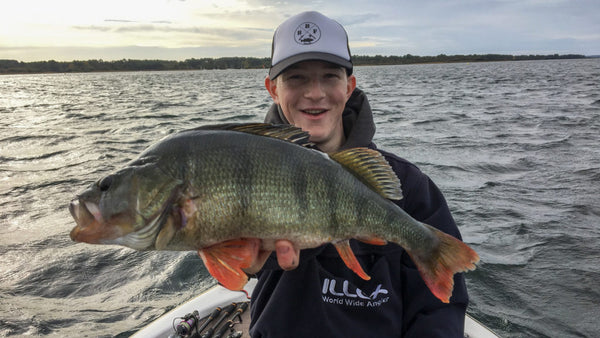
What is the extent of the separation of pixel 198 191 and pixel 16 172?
13.6 meters

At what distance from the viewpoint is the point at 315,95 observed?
348 centimetres

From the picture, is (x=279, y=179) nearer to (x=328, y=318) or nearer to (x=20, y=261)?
(x=328, y=318)

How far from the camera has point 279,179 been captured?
224 centimetres

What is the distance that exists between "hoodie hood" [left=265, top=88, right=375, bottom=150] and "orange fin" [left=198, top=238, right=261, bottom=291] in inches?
62.3

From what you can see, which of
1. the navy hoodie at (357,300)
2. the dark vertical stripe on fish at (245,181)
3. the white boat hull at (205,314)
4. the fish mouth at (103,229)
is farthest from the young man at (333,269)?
the white boat hull at (205,314)

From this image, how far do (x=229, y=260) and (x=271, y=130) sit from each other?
804mm

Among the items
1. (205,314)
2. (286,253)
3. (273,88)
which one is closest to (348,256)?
Result: (286,253)

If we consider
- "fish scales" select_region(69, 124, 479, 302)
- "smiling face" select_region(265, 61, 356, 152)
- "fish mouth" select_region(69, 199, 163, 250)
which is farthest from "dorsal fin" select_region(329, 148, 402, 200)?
"fish mouth" select_region(69, 199, 163, 250)

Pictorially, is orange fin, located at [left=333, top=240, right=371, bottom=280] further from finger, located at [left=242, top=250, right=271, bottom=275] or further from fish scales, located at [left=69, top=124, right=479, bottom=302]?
finger, located at [left=242, top=250, right=271, bottom=275]

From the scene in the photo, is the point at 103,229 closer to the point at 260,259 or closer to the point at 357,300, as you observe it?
the point at 260,259

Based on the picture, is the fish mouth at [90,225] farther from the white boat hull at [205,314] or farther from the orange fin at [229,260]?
the white boat hull at [205,314]

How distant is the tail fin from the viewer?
251 cm

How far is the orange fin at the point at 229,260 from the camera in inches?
90.4

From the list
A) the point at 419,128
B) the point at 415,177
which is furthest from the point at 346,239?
the point at 419,128
